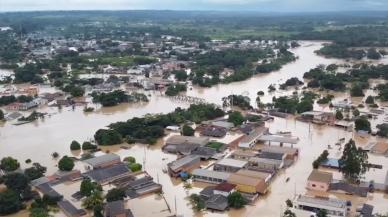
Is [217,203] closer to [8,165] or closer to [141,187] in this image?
[141,187]

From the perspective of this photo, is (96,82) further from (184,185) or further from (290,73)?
(184,185)

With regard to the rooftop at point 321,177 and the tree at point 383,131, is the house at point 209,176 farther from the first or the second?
the tree at point 383,131

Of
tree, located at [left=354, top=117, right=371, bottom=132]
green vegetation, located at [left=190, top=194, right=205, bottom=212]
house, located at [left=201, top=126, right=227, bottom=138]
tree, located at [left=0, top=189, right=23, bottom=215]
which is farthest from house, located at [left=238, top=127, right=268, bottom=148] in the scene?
tree, located at [left=0, top=189, right=23, bottom=215]

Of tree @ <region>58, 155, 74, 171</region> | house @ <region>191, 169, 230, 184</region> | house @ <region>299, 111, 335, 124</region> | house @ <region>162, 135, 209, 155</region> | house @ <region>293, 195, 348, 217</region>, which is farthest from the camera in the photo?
house @ <region>299, 111, 335, 124</region>

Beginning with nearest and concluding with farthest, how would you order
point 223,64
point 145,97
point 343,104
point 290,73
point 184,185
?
point 184,185 < point 343,104 < point 145,97 < point 290,73 < point 223,64

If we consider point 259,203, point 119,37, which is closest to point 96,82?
point 259,203

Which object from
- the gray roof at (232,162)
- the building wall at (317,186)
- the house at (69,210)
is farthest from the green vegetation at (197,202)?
the building wall at (317,186)

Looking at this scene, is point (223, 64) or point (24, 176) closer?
point (24, 176)

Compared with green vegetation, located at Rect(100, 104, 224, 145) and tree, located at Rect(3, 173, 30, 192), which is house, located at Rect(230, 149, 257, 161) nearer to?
green vegetation, located at Rect(100, 104, 224, 145)
